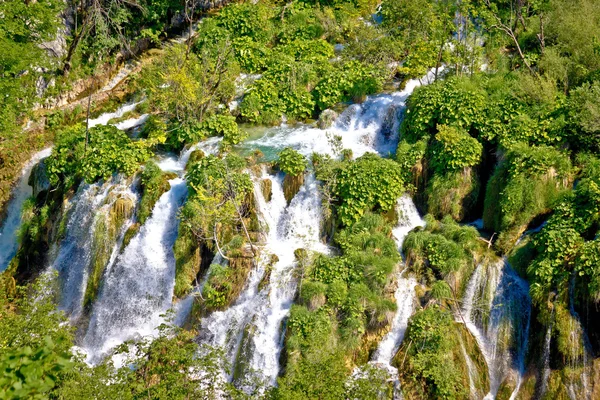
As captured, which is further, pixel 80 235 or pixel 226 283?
pixel 80 235

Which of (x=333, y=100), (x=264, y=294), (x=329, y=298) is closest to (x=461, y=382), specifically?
(x=329, y=298)

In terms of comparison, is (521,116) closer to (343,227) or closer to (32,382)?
(343,227)

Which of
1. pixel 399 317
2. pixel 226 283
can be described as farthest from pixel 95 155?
pixel 399 317

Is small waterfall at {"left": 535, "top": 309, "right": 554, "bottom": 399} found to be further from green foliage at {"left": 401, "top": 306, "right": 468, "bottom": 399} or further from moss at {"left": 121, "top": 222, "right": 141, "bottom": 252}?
moss at {"left": 121, "top": 222, "right": 141, "bottom": 252}

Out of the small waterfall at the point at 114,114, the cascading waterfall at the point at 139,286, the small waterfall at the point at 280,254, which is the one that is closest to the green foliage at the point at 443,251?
the small waterfall at the point at 280,254

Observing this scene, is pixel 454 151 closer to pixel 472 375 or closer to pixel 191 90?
pixel 472 375

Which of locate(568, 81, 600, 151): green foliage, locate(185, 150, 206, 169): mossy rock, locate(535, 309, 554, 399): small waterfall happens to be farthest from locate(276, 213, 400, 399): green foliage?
locate(568, 81, 600, 151): green foliage

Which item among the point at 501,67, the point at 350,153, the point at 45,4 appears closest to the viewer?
the point at 350,153
